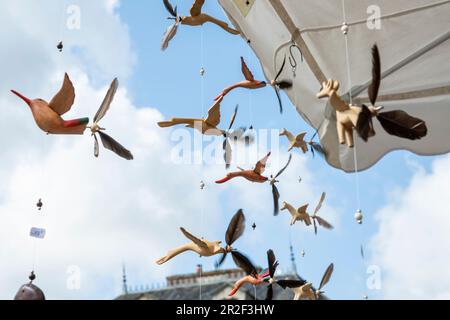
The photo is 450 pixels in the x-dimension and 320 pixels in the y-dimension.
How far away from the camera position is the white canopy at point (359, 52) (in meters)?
2.11

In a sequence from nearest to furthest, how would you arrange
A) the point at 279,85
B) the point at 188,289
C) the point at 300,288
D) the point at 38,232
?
1. the point at 38,232
2. the point at 300,288
3. the point at 279,85
4. the point at 188,289

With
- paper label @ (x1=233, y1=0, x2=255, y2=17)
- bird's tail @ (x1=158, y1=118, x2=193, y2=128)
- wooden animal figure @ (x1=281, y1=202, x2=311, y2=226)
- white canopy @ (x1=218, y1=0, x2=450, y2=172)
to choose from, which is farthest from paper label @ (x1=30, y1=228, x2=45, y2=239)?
paper label @ (x1=233, y1=0, x2=255, y2=17)

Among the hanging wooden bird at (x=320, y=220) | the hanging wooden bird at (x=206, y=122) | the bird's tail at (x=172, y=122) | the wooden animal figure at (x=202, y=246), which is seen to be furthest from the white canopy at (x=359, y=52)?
the wooden animal figure at (x=202, y=246)

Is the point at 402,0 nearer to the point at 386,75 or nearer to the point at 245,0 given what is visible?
the point at 386,75

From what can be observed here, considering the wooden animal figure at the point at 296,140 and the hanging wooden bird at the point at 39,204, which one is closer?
the hanging wooden bird at the point at 39,204

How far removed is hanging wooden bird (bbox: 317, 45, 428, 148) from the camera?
1.28m

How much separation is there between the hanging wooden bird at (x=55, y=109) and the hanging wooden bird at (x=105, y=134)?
1.9 inches

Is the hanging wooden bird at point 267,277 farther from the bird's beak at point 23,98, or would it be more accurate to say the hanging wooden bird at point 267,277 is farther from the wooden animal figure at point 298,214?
the bird's beak at point 23,98

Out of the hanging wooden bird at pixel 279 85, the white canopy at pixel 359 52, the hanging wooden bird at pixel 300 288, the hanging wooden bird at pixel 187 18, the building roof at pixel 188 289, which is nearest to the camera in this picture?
the hanging wooden bird at pixel 300 288

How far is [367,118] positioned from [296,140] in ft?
2.49

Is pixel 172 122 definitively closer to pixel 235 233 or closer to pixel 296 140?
A: pixel 235 233

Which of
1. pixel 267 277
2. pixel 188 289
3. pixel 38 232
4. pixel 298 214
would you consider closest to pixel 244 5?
pixel 298 214

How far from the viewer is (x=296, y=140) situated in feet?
6.67
